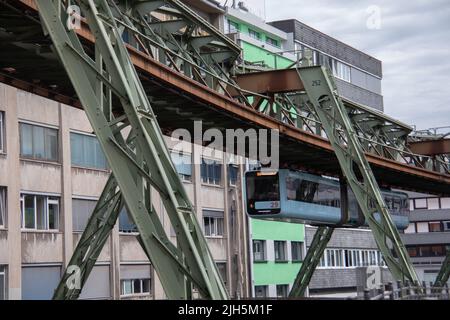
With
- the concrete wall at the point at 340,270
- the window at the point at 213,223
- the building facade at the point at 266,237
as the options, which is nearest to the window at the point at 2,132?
the window at the point at 213,223

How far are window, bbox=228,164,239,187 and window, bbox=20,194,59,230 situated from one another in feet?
58.6

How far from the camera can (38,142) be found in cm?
4003

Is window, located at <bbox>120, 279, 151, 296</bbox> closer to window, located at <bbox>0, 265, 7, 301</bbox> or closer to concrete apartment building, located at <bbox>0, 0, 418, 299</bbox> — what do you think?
concrete apartment building, located at <bbox>0, 0, 418, 299</bbox>

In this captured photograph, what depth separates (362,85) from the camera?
82.6 meters

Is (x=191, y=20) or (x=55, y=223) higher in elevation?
(x=191, y=20)

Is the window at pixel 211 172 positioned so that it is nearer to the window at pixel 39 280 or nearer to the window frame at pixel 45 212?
the window frame at pixel 45 212

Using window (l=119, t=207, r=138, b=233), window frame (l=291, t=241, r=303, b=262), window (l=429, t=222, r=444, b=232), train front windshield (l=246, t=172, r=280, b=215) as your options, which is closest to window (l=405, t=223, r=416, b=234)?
window (l=429, t=222, r=444, b=232)

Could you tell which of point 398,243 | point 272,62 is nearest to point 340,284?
point 272,62

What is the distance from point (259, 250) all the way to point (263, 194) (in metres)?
26.2

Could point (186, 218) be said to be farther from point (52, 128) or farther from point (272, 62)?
point (272, 62)

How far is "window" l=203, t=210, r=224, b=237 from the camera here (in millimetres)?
53781

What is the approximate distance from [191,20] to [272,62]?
41.4 meters

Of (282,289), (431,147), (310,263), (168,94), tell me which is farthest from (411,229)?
(168,94)

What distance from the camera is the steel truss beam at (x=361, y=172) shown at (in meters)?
29.1
